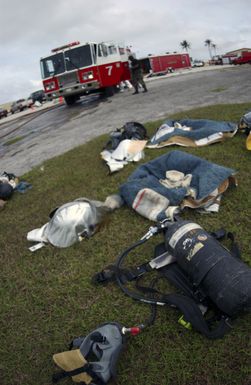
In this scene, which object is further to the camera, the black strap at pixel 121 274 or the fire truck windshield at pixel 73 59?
the fire truck windshield at pixel 73 59

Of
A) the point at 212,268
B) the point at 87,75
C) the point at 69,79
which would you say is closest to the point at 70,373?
the point at 212,268

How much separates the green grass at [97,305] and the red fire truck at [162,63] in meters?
35.4

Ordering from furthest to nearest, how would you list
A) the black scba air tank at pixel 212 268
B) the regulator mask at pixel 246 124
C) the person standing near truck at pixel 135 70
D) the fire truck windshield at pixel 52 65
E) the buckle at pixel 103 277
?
the fire truck windshield at pixel 52 65, the person standing near truck at pixel 135 70, the regulator mask at pixel 246 124, the buckle at pixel 103 277, the black scba air tank at pixel 212 268

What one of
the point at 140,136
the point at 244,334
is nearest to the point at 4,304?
the point at 244,334

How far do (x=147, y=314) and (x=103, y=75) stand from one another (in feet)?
46.4

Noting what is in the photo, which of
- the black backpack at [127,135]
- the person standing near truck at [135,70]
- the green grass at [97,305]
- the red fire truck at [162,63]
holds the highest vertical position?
the red fire truck at [162,63]

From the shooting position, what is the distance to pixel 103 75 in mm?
14945

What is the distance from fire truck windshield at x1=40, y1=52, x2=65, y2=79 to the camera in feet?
46.8

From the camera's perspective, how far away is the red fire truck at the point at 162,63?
39000 millimetres

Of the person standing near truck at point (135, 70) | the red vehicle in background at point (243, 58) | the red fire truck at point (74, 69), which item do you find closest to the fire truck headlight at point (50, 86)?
the red fire truck at point (74, 69)

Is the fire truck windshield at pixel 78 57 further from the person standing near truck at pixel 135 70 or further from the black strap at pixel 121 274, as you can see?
the black strap at pixel 121 274

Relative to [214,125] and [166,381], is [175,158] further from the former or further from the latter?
[166,381]

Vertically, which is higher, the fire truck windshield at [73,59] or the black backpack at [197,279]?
the fire truck windshield at [73,59]

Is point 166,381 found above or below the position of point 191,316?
below
